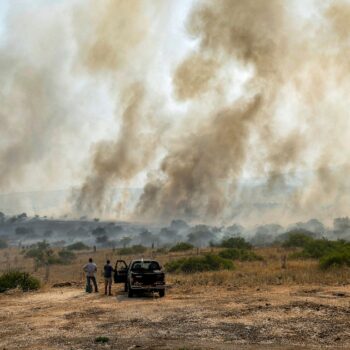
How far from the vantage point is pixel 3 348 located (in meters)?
12.3

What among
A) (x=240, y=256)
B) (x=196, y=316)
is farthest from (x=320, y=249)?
(x=196, y=316)

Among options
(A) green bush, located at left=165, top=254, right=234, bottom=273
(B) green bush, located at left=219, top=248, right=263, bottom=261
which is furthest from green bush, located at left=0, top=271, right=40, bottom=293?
(B) green bush, located at left=219, top=248, right=263, bottom=261

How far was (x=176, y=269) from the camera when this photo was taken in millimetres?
32219

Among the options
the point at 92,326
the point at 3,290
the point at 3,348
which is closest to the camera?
the point at 3,348

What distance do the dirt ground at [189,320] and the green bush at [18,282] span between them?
10.7ft

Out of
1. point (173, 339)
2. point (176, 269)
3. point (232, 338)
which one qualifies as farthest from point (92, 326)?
point (176, 269)

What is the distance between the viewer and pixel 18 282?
2583 cm

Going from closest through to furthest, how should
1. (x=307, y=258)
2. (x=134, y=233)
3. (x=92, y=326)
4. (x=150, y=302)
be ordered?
(x=92, y=326) → (x=150, y=302) → (x=307, y=258) → (x=134, y=233)

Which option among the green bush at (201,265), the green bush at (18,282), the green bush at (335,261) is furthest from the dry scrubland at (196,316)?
the green bush at (201,265)

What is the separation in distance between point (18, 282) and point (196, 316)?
13897 millimetres

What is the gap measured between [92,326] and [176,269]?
58.3 ft

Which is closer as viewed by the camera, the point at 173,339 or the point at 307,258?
the point at 173,339

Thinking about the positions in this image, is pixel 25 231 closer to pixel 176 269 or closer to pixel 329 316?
pixel 176 269

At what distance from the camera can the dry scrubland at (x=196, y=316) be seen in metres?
12.5
